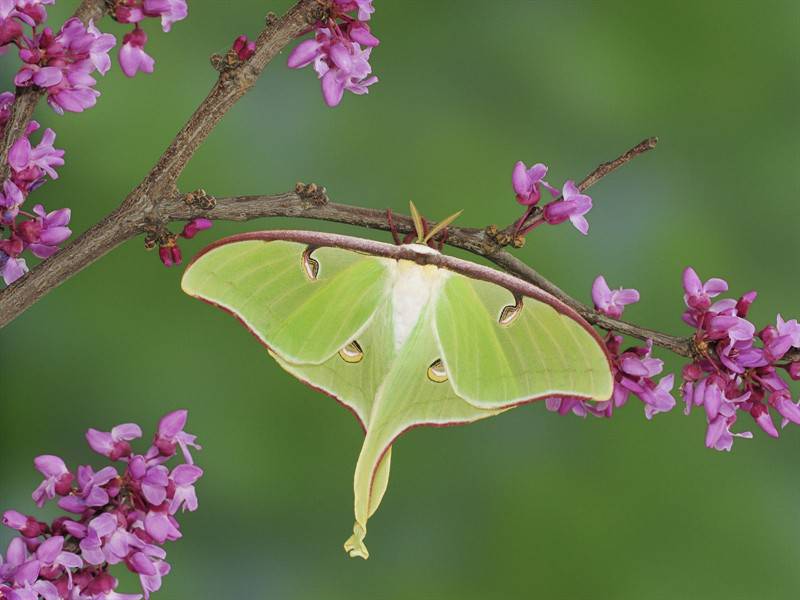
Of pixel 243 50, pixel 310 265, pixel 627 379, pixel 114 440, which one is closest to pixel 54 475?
pixel 114 440

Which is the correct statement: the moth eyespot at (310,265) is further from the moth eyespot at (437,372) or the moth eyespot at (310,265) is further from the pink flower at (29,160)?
the pink flower at (29,160)

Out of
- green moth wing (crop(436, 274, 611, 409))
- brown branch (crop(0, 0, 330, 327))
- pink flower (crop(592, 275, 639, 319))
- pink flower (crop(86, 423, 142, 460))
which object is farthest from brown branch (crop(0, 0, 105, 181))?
pink flower (crop(592, 275, 639, 319))

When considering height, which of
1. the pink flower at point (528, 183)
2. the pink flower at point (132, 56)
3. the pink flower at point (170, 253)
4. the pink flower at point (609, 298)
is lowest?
the pink flower at point (609, 298)

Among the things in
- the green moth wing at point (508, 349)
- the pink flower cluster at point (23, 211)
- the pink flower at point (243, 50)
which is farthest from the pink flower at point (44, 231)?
the green moth wing at point (508, 349)

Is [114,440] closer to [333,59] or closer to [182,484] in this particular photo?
[182,484]

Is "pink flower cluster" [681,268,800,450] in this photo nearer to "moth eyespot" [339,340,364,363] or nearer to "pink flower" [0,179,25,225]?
"moth eyespot" [339,340,364,363]

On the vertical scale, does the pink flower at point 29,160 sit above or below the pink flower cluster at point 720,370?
above
